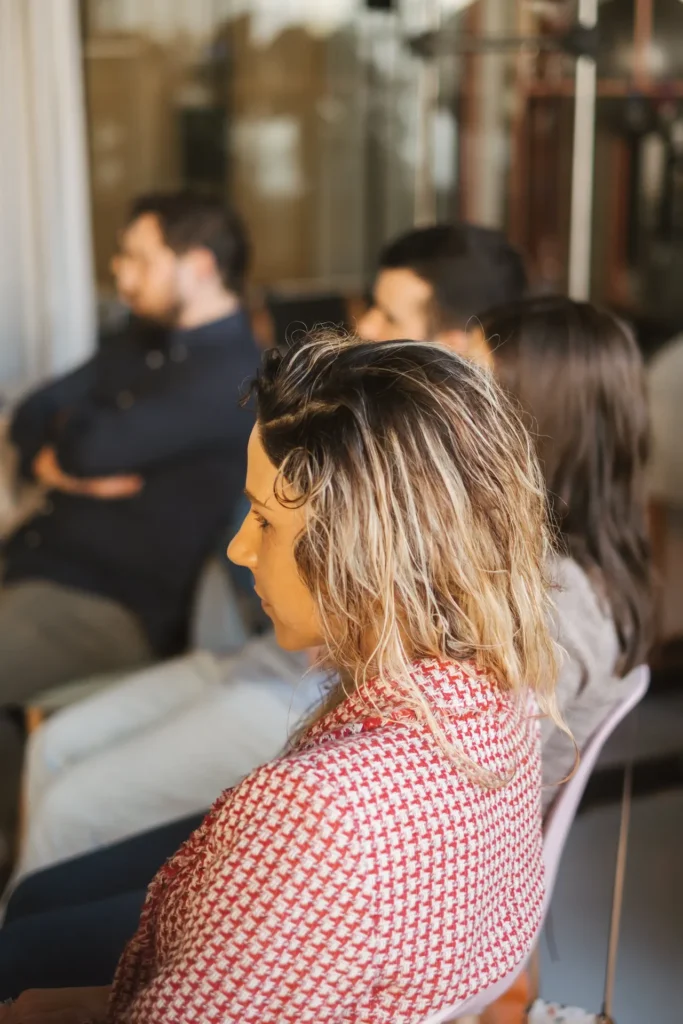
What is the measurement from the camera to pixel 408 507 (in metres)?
0.85

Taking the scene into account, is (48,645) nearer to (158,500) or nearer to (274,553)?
(158,500)

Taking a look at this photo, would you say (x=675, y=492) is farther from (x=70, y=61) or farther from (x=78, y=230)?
(x=70, y=61)

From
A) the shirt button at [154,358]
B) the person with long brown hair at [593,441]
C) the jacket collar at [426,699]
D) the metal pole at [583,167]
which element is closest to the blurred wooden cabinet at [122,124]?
the metal pole at [583,167]

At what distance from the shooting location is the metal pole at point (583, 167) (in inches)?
146

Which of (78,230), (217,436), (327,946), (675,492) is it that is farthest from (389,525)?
(78,230)

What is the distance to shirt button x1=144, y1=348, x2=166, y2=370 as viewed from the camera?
2602 millimetres

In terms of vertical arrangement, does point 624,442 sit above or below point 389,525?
below

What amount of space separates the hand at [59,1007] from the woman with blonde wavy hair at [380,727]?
11 centimetres

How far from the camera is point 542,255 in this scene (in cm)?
448

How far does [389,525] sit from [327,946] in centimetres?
30

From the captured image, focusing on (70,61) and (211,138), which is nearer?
(70,61)

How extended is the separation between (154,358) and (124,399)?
181 mm

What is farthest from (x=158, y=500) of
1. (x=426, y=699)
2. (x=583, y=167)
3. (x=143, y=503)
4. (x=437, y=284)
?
(x=583, y=167)

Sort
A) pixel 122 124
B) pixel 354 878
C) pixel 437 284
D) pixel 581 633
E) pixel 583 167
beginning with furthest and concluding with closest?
pixel 122 124
pixel 583 167
pixel 437 284
pixel 581 633
pixel 354 878
